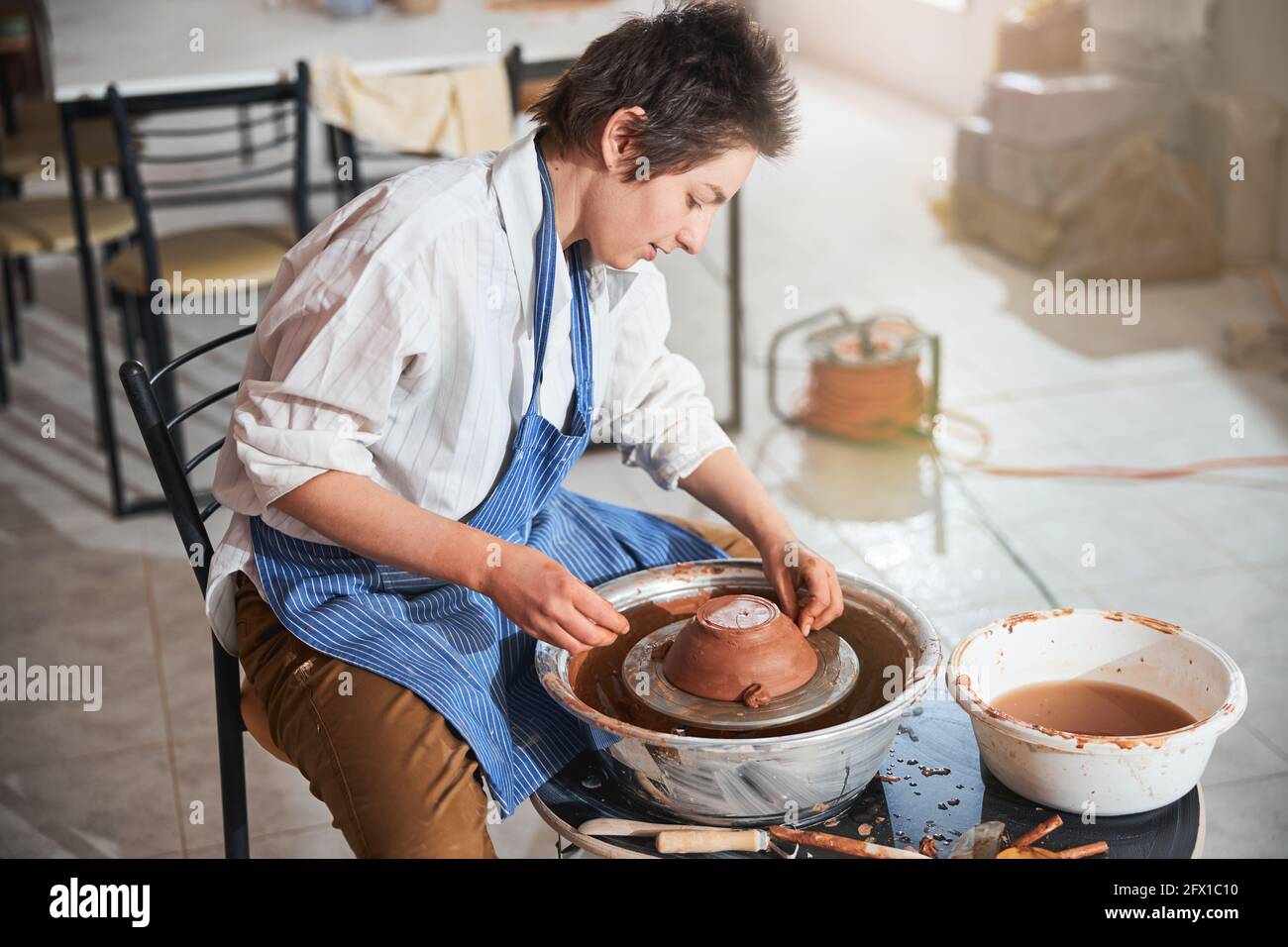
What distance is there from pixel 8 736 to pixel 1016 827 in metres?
2.02

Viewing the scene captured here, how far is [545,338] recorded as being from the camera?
1.44 m

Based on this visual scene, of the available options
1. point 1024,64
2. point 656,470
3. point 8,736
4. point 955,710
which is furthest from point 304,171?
point 1024,64

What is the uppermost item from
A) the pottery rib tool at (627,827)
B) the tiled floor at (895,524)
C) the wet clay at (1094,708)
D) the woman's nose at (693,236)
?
the woman's nose at (693,236)

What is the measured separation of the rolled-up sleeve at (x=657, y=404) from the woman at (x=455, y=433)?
0.11 m

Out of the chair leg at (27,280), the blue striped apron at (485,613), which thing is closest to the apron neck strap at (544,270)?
the blue striped apron at (485,613)

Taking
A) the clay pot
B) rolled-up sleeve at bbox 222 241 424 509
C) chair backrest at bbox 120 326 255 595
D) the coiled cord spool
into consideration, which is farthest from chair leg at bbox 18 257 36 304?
the clay pot

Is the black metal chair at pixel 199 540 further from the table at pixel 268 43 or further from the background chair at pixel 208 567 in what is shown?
the table at pixel 268 43

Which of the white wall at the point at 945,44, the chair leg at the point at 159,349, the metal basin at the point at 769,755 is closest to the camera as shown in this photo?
the metal basin at the point at 769,755

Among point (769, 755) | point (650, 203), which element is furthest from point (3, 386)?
point (769, 755)

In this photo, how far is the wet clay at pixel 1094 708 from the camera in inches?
52.9

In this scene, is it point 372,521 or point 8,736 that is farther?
point 8,736

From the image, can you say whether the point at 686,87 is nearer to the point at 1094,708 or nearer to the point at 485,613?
the point at 485,613

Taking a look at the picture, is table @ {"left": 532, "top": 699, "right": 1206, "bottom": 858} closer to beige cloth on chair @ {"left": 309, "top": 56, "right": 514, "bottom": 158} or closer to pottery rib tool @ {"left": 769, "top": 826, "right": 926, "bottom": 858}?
pottery rib tool @ {"left": 769, "top": 826, "right": 926, "bottom": 858}

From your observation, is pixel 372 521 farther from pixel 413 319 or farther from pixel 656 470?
pixel 656 470
